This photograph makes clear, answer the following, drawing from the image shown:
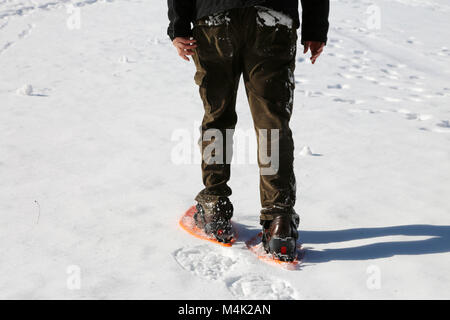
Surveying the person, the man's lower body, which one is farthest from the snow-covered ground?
the man's lower body

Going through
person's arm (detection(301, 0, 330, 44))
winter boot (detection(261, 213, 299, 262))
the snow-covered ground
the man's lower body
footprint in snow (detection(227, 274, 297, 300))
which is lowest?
the snow-covered ground

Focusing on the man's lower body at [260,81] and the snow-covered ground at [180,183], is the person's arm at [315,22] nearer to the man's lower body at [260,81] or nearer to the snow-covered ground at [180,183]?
the man's lower body at [260,81]

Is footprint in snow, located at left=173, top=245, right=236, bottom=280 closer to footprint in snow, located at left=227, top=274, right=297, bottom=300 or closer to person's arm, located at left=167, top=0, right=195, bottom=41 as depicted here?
footprint in snow, located at left=227, top=274, right=297, bottom=300

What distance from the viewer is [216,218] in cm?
237

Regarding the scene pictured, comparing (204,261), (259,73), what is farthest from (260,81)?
(204,261)

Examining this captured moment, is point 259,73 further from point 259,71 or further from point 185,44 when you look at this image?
point 185,44

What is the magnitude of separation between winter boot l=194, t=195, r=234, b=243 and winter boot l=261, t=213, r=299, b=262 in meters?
0.25

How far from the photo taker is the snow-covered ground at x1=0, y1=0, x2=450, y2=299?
79.9 inches

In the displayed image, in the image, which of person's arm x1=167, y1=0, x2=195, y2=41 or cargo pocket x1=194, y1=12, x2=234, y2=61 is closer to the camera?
cargo pocket x1=194, y1=12, x2=234, y2=61

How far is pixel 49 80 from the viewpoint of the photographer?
5387 millimetres

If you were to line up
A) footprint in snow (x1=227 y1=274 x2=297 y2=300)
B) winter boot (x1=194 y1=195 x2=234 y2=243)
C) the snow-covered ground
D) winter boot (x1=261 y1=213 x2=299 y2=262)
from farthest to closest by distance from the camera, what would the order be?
winter boot (x1=194 y1=195 x2=234 y2=243)
winter boot (x1=261 y1=213 x2=299 y2=262)
the snow-covered ground
footprint in snow (x1=227 y1=274 x2=297 y2=300)

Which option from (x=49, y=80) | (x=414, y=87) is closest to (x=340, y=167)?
(x=414, y=87)

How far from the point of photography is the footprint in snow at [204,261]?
2.07m

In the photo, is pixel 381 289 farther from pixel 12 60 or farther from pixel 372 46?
pixel 372 46
